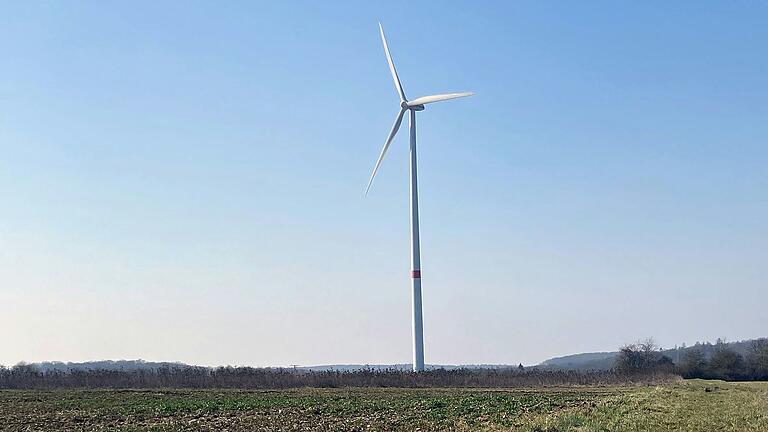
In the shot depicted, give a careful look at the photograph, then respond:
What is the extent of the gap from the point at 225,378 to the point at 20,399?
85.6ft

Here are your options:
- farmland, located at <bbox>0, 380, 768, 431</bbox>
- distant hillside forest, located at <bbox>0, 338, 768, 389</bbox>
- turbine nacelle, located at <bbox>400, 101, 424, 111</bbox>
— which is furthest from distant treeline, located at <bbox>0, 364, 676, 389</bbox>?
farmland, located at <bbox>0, 380, 768, 431</bbox>

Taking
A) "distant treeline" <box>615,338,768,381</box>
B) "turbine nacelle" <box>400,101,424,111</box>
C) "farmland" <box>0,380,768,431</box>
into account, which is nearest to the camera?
"farmland" <box>0,380,768,431</box>

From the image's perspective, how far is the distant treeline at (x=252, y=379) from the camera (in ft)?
242

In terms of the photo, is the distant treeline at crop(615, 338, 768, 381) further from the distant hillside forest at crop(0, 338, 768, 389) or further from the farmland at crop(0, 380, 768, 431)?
the farmland at crop(0, 380, 768, 431)

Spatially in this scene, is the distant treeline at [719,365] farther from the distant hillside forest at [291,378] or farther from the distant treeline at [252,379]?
the distant treeline at [252,379]

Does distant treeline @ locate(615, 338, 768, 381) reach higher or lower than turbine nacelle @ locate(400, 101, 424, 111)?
lower

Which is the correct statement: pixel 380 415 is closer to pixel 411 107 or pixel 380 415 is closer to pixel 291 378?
pixel 291 378

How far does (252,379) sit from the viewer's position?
74812 mm

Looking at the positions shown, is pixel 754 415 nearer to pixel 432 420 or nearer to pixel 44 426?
pixel 432 420

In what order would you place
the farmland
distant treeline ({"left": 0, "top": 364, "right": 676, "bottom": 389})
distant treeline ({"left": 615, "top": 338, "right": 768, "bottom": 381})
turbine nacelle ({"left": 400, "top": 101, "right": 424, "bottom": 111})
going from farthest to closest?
1. distant treeline ({"left": 615, "top": 338, "right": 768, "bottom": 381})
2. turbine nacelle ({"left": 400, "top": 101, "right": 424, "bottom": 111})
3. distant treeline ({"left": 0, "top": 364, "right": 676, "bottom": 389})
4. the farmland

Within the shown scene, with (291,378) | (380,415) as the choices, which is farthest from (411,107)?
(380,415)

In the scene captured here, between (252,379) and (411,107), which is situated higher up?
(411,107)

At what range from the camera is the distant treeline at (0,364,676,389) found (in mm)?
73625

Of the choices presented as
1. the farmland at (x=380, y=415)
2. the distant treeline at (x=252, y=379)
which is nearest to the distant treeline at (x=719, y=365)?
the distant treeline at (x=252, y=379)
